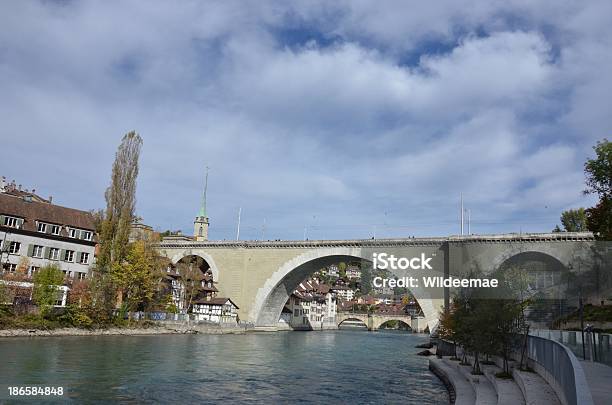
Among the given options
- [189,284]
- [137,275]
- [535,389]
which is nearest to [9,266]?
[137,275]

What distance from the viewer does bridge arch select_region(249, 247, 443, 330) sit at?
65.4 m

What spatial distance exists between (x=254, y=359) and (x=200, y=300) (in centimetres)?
3755

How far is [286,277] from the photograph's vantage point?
68750 mm

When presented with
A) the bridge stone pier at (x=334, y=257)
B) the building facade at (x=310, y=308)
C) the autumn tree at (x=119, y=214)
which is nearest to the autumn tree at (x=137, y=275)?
the autumn tree at (x=119, y=214)

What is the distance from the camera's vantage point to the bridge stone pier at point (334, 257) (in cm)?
5116

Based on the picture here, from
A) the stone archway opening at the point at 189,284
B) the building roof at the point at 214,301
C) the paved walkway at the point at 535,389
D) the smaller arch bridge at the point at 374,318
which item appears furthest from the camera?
the smaller arch bridge at the point at 374,318

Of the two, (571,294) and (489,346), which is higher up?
(571,294)

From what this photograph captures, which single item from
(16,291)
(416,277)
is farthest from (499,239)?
(16,291)

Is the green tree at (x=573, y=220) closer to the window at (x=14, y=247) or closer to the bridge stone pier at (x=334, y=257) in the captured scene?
the bridge stone pier at (x=334, y=257)

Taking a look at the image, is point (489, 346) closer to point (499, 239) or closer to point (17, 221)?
point (499, 239)

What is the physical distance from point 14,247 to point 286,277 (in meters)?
32.3

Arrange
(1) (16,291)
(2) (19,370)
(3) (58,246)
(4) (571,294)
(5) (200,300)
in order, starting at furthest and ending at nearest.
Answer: (5) (200,300)
(3) (58,246)
(4) (571,294)
(1) (16,291)
(2) (19,370)

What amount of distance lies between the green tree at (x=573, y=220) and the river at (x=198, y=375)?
52946 mm

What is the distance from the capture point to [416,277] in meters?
59.4
